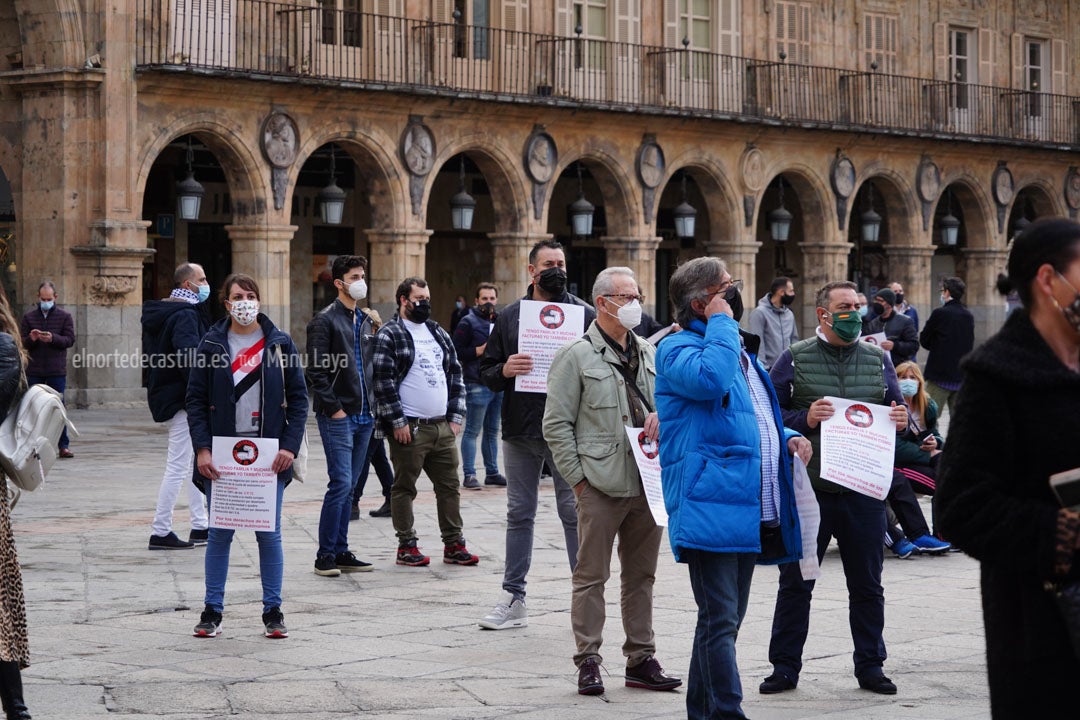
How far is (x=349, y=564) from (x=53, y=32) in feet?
50.3

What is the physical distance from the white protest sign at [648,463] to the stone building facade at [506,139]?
1762cm

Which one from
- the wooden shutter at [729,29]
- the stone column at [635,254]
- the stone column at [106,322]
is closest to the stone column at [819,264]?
the wooden shutter at [729,29]

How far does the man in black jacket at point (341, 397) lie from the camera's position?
10523 mm

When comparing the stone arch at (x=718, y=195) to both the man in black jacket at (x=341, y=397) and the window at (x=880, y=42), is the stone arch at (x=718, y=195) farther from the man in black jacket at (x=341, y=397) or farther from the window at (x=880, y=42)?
the man in black jacket at (x=341, y=397)

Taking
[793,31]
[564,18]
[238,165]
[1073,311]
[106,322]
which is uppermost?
[793,31]

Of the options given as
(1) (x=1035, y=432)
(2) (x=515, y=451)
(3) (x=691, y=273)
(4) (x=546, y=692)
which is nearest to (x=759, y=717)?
(4) (x=546, y=692)

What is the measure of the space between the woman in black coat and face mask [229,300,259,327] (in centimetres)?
515

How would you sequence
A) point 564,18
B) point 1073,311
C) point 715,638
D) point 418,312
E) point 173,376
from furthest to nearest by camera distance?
1. point 564,18
2. point 173,376
3. point 418,312
4. point 715,638
5. point 1073,311

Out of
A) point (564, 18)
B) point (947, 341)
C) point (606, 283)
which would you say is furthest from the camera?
point (564, 18)

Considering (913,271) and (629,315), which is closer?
(629,315)

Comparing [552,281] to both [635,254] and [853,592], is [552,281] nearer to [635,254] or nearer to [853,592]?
[853,592]

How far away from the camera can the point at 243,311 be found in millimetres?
8633

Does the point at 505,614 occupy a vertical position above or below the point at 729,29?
below

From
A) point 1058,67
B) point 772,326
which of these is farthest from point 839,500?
point 1058,67
